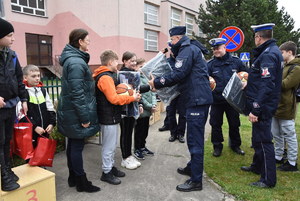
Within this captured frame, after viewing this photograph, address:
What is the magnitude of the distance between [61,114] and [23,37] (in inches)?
889

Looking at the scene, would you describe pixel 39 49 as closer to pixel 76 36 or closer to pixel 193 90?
pixel 76 36

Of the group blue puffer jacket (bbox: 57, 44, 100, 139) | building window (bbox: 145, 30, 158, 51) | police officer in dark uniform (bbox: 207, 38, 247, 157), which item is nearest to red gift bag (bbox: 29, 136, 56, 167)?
blue puffer jacket (bbox: 57, 44, 100, 139)

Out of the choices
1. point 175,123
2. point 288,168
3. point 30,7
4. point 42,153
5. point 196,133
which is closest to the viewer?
point 42,153

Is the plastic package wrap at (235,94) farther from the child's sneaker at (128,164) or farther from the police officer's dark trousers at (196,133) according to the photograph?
the child's sneaker at (128,164)

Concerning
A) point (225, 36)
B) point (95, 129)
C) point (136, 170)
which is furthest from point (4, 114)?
point (225, 36)

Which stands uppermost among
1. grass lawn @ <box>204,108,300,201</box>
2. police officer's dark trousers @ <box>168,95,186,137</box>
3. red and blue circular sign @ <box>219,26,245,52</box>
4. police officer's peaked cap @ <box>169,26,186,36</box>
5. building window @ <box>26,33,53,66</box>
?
building window @ <box>26,33,53,66</box>

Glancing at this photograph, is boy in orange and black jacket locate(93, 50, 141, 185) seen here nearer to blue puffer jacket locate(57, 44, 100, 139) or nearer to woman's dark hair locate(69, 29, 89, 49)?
blue puffer jacket locate(57, 44, 100, 139)

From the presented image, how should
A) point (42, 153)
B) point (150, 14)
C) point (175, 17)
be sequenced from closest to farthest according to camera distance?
1. point (42, 153)
2. point (150, 14)
3. point (175, 17)

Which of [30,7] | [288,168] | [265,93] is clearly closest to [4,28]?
[265,93]

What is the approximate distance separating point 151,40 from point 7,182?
25273 millimetres

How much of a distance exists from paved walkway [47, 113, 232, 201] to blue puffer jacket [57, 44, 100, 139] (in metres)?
0.88

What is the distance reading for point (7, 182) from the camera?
8.86 feet

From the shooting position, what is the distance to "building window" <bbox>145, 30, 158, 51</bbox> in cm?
2617

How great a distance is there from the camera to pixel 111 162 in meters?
3.85
